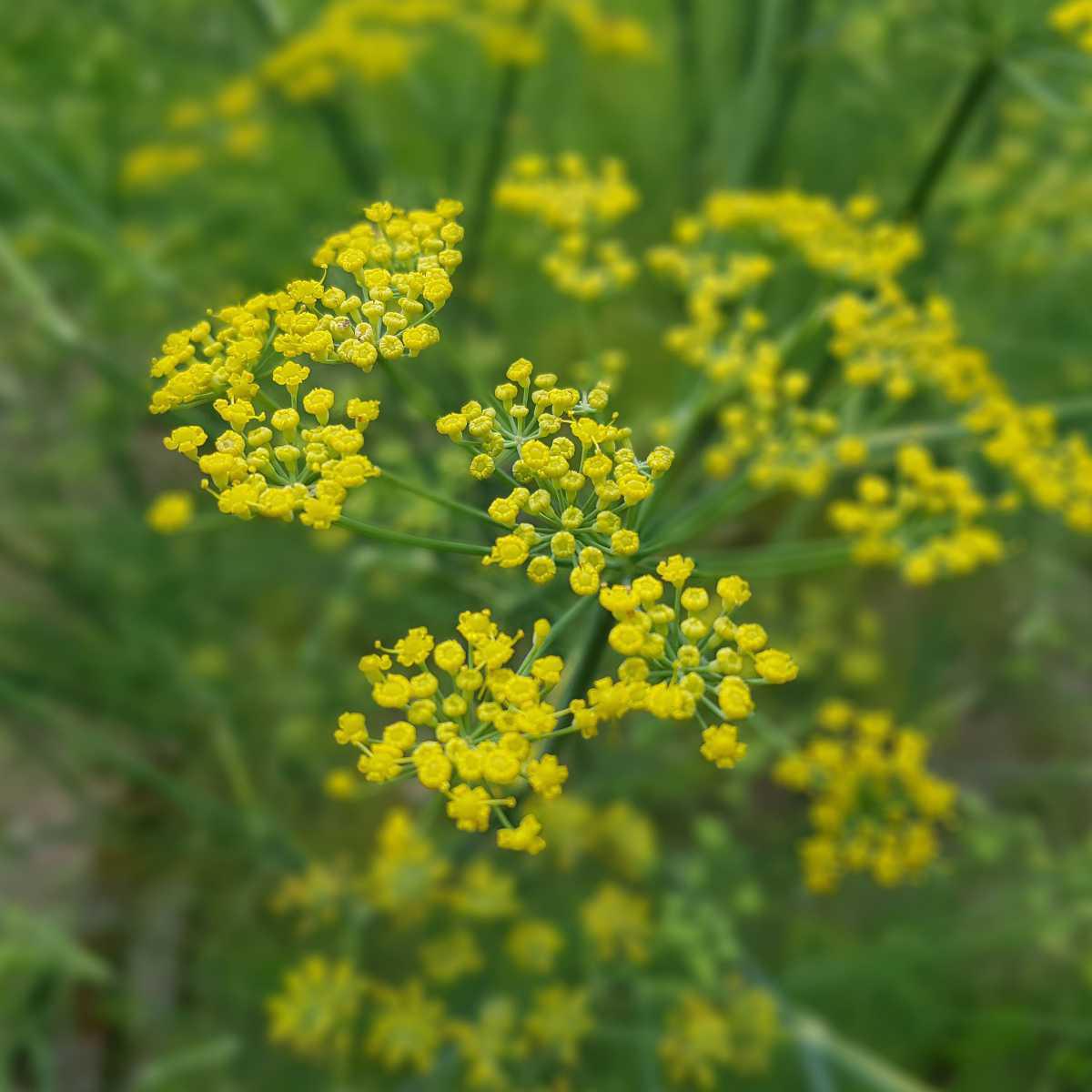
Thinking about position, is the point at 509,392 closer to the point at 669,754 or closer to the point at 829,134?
the point at 669,754

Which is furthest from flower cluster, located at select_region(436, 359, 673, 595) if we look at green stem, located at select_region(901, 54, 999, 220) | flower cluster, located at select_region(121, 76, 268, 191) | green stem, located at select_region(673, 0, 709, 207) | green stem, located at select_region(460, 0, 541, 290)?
green stem, located at select_region(673, 0, 709, 207)

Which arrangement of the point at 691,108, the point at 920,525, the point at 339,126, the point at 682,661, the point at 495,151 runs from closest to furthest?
the point at 682,661 < the point at 920,525 < the point at 495,151 < the point at 339,126 < the point at 691,108

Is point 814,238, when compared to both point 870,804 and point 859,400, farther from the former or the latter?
point 870,804

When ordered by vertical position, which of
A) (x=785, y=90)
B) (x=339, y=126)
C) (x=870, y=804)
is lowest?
(x=870, y=804)

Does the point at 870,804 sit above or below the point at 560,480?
above

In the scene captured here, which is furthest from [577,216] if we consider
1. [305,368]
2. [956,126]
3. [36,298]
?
[36,298]

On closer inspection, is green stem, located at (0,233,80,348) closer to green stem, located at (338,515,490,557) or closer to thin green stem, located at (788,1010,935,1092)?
green stem, located at (338,515,490,557)
